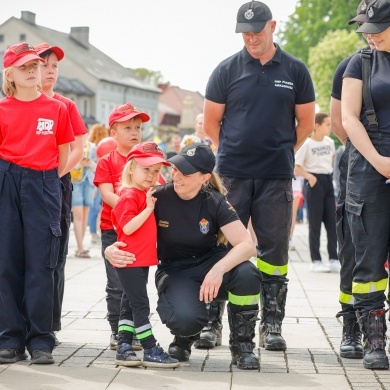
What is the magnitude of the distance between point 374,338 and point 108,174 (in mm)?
2091

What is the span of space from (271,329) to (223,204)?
1131 millimetres

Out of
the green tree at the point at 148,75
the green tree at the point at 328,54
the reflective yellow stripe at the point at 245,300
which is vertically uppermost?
the green tree at the point at 148,75

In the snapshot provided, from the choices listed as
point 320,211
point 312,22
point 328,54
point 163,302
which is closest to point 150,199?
point 163,302

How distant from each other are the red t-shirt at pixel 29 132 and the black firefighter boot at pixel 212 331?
5.05ft

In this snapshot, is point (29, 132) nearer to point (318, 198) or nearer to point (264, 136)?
point (264, 136)

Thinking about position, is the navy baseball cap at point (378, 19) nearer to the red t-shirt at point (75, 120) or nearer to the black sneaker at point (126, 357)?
the red t-shirt at point (75, 120)

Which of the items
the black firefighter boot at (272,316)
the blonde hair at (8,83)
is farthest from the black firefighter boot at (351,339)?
the blonde hair at (8,83)

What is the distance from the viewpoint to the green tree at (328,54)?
61.5 metres

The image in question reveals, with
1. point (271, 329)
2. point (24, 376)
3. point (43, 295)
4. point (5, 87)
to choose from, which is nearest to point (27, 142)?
point (5, 87)

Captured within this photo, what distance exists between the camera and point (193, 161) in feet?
22.8

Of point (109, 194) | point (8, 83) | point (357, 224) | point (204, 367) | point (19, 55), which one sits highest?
point (19, 55)

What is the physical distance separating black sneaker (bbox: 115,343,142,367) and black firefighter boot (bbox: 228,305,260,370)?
23.0 inches

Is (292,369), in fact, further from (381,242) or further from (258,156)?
(258,156)

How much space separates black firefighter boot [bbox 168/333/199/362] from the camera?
711 cm
